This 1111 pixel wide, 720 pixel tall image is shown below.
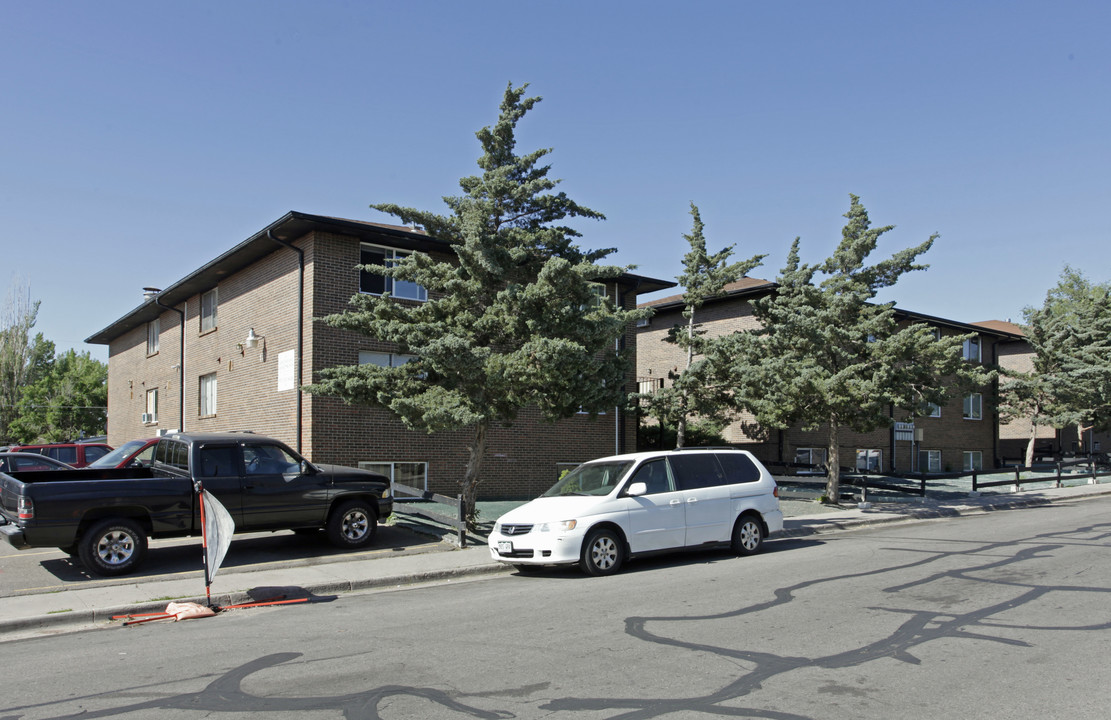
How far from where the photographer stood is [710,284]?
2008 centimetres

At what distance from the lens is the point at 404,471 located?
61.1ft

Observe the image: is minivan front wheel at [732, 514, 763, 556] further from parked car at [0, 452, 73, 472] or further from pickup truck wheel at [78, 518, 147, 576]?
parked car at [0, 452, 73, 472]

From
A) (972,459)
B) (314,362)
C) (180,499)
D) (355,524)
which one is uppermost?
(314,362)

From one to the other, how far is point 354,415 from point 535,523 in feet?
27.4

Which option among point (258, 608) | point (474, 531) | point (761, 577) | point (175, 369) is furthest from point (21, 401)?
point (761, 577)

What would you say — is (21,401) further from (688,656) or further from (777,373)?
(688,656)

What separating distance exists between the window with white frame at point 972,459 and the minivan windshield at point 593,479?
28.4 m

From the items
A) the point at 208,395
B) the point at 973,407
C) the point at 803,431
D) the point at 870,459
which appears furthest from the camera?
the point at 973,407

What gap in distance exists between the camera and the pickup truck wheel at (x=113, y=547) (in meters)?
9.92

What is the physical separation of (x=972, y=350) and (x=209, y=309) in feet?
101

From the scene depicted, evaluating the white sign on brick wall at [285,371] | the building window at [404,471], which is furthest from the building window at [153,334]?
the building window at [404,471]

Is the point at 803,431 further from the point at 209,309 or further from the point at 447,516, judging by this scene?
the point at 209,309

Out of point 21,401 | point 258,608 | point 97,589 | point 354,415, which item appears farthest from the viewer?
point 21,401

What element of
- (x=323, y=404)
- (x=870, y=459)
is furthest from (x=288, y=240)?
(x=870, y=459)
